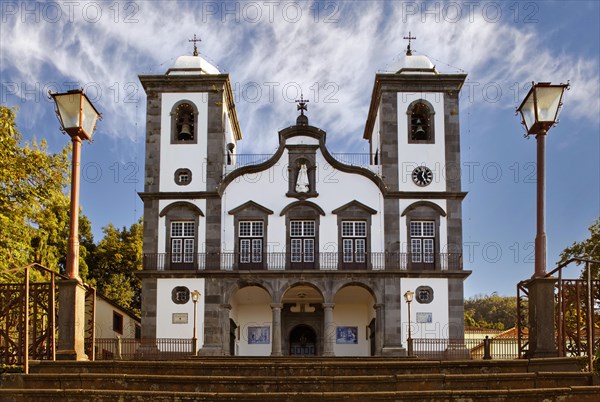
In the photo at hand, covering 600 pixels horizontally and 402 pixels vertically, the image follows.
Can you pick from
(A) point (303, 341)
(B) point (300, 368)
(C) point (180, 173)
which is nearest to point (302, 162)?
(C) point (180, 173)

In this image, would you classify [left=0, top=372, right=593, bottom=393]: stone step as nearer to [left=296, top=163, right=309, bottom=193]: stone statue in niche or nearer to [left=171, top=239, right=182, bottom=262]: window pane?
[left=171, top=239, right=182, bottom=262]: window pane

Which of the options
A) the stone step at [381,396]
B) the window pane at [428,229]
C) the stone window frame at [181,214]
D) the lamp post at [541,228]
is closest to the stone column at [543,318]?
the lamp post at [541,228]

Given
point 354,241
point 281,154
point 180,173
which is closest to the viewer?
point 354,241

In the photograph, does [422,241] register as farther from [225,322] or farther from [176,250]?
[176,250]

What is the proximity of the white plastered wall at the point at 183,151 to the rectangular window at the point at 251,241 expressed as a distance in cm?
227

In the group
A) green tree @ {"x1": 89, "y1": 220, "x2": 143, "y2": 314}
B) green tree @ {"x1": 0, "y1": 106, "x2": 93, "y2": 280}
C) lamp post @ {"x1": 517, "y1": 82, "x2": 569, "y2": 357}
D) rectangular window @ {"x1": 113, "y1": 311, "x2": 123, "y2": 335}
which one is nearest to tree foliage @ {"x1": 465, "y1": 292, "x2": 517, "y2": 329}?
green tree @ {"x1": 89, "y1": 220, "x2": 143, "y2": 314}

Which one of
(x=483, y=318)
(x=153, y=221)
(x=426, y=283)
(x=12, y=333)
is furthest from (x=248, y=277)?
(x=483, y=318)

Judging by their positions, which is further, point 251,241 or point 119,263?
point 119,263

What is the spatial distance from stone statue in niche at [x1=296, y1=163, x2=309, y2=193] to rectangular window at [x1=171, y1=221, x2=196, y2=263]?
437cm

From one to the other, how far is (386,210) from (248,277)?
234 inches

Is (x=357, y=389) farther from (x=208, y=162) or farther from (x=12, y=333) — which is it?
(x=208, y=162)

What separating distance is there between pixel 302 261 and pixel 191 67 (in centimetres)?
930

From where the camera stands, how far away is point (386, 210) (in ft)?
109

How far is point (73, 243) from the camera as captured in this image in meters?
13.9
